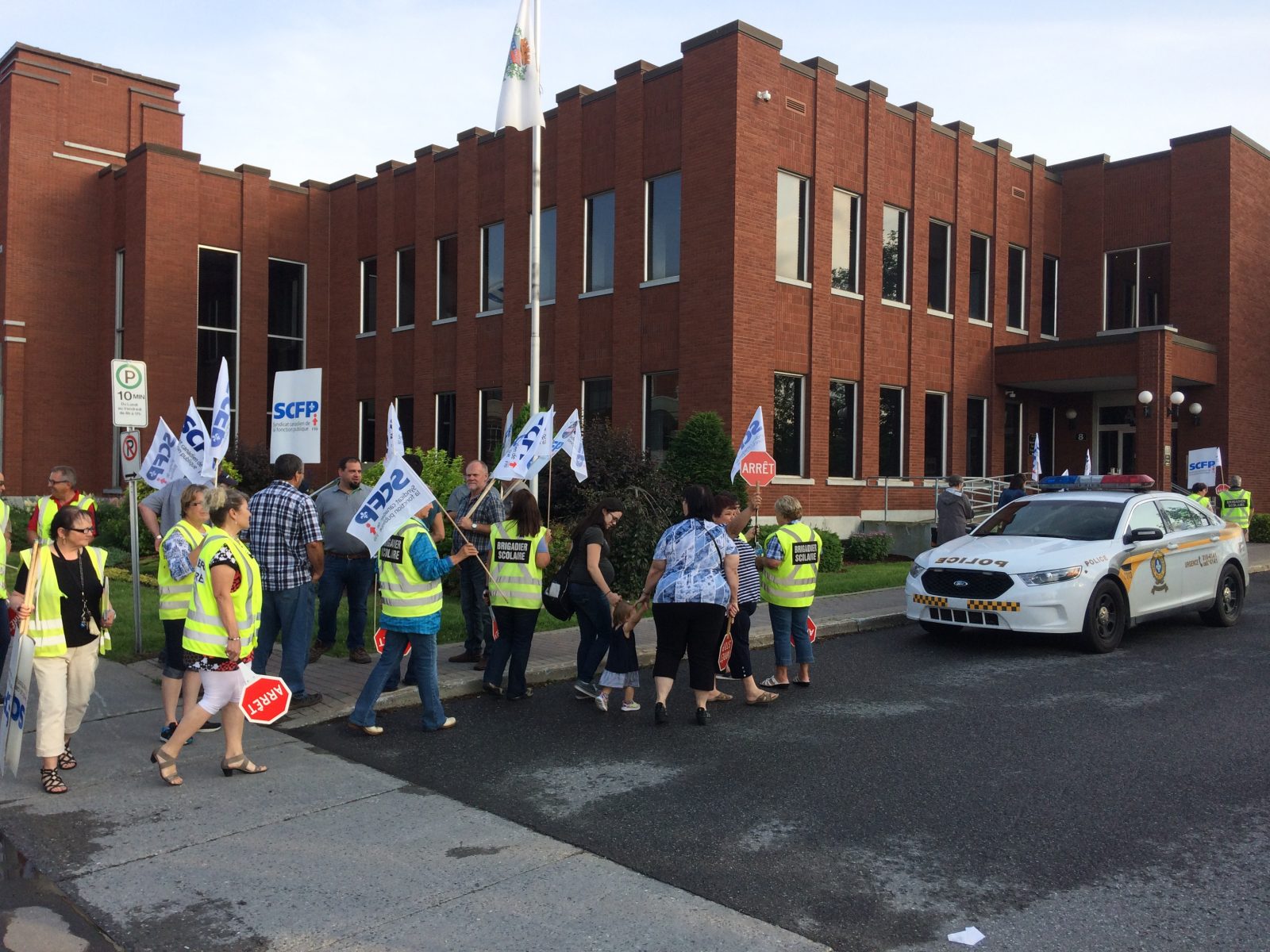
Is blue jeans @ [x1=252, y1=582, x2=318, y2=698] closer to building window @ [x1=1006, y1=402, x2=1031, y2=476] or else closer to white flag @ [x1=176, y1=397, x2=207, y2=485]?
white flag @ [x1=176, y1=397, x2=207, y2=485]

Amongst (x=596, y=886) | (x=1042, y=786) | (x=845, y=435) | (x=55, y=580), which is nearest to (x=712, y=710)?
(x=1042, y=786)

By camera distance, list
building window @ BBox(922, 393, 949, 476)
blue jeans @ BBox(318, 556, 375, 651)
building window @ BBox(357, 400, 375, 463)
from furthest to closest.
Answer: building window @ BBox(357, 400, 375, 463), building window @ BBox(922, 393, 949, 476), blue jeans @ BBox(318, 556, 375, 651)

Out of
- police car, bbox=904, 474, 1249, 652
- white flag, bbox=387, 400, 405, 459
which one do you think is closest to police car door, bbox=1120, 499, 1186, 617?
police car, bbox=904, 474, 1249, 652

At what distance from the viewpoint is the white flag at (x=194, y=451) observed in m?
9.46

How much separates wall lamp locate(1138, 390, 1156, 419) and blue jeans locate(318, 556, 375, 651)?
1762 cm

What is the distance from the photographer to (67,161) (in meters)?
27.7

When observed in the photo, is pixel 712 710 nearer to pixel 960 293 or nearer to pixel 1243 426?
pixel 960 293

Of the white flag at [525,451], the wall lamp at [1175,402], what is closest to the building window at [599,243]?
the wall lamp at [1175,402]

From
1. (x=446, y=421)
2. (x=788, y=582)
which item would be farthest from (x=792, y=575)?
(x=446, y=421)

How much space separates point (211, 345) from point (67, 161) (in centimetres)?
618

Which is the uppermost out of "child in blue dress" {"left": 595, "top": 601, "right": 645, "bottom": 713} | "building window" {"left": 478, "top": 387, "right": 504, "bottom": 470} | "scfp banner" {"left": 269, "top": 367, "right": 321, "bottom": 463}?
"building window" {"left": 478, "top": 387, "right": 504, "bottom": 470}

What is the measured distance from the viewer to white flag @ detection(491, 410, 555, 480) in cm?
937

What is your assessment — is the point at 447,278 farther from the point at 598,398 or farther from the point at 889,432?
the point at 889,432

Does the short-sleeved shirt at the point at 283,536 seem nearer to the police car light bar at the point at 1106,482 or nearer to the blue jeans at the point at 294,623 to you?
the blue jeans at the point at 294,623
